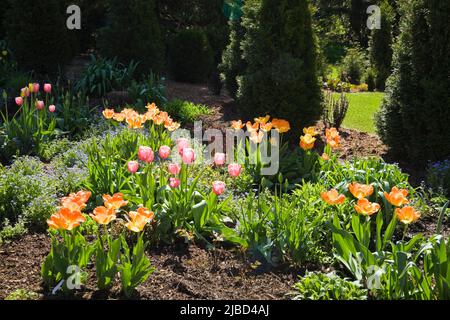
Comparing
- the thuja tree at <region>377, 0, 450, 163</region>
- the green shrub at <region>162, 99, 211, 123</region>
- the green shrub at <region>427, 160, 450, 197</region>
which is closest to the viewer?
the green shrub at <region>427, 160, 450, 197</region>

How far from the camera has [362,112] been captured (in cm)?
909

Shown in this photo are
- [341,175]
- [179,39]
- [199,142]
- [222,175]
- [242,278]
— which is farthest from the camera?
[179,39]

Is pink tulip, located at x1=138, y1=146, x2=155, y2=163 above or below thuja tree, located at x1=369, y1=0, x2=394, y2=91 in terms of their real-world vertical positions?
below

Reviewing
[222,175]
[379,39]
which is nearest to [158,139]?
[222,175]

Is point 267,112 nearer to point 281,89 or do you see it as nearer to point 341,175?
point 281,89

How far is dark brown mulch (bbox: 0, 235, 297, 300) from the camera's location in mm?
3514

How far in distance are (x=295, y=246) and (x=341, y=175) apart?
1267 mm

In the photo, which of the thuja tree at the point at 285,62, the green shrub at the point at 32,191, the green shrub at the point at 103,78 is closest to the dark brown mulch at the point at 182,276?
the green shrub at the point at 32,191

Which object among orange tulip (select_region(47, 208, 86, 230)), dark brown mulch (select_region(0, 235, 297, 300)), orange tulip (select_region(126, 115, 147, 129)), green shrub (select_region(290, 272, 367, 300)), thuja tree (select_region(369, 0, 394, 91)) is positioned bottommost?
dark brown mulch (select_region(0, 235, 297, 300))

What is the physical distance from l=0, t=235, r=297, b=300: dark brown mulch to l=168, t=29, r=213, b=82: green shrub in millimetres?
6776

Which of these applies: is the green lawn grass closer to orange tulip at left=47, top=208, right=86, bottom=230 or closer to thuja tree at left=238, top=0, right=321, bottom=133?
thuja tree at left=238, top=0, right=321, bottom=133

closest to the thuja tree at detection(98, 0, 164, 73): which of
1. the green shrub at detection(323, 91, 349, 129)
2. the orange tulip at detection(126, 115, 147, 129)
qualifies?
the green shrub at detection(323, 91, 349, 129)

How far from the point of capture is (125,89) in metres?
8.75

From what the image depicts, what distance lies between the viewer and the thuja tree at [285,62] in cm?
673
